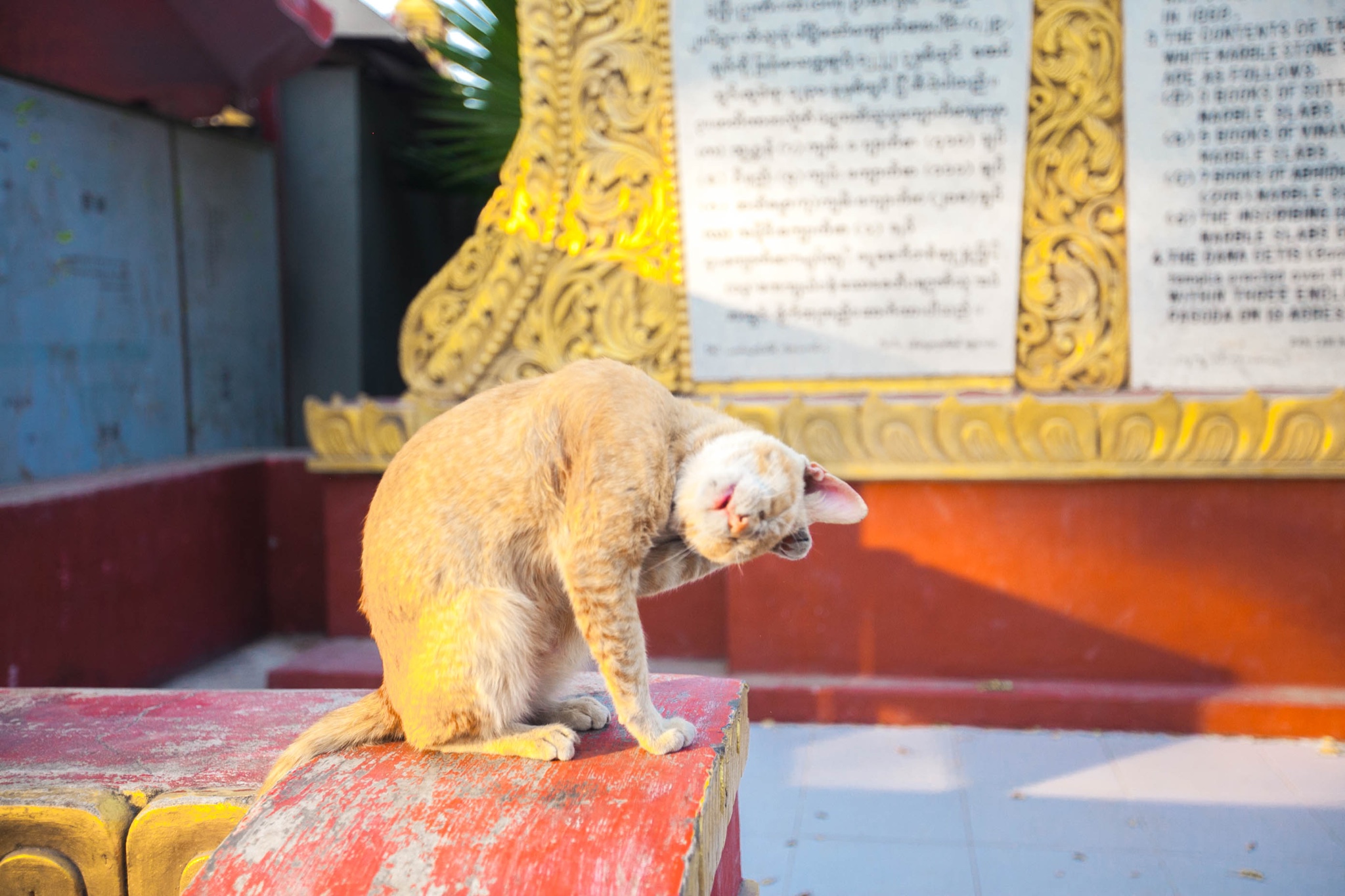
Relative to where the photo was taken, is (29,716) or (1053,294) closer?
(29,716)

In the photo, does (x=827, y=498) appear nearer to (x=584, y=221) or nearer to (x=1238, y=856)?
(x=1238, y=856)

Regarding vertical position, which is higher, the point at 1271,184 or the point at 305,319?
the point at 1271,184

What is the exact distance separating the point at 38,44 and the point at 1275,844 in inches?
238

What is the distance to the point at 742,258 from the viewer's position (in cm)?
411

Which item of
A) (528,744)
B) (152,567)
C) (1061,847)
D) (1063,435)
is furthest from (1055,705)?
(152,567)

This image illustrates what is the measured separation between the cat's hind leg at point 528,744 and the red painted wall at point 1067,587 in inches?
77.5

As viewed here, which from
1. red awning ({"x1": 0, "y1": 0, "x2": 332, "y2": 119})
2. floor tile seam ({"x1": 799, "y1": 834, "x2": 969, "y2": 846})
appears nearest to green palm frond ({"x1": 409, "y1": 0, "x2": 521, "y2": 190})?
red awning ({"x1": 0, "y1": 0, "x2": 332, "y2": 119})

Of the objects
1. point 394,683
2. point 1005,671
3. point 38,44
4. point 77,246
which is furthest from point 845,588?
point 38,44

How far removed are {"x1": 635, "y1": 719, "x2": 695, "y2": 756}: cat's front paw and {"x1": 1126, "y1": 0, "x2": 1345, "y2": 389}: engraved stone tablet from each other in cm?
290

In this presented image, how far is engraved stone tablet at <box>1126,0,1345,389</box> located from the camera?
12.2 ft

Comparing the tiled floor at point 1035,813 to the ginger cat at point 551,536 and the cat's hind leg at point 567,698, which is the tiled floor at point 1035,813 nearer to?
the cat's hind leg at point 567,698

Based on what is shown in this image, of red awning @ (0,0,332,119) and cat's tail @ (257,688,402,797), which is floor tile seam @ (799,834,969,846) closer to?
cat's tail @ (257,688,402,797)

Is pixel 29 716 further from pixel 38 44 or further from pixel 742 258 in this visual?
pixel 38 44

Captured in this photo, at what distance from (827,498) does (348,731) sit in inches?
41.4
